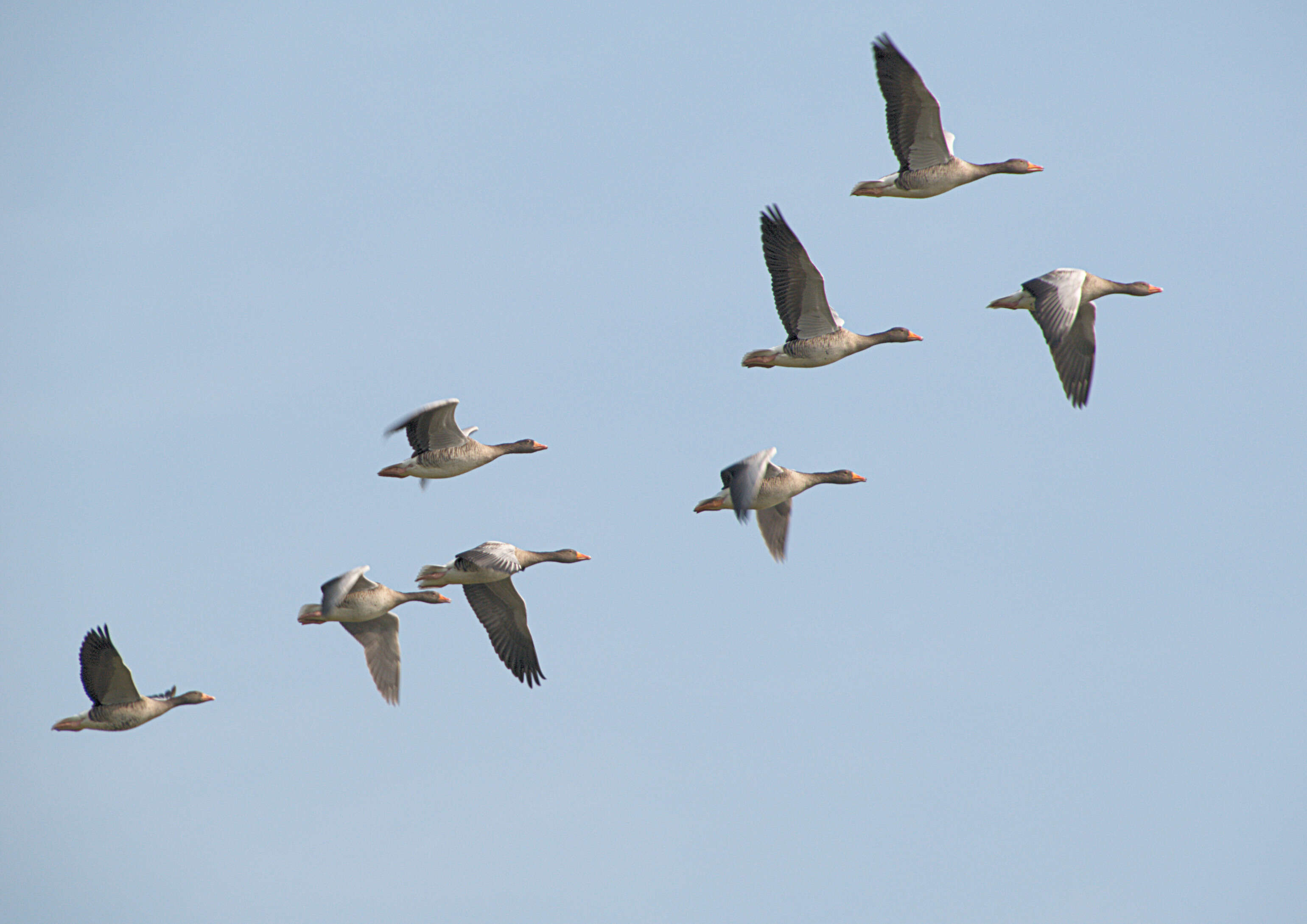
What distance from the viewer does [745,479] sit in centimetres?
2302

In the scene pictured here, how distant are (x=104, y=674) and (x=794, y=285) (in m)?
11.5

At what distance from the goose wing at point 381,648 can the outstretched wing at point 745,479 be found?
6.99m

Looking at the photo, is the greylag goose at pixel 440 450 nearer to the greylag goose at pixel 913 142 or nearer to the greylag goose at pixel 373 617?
the greylag goose at pixel 373 617

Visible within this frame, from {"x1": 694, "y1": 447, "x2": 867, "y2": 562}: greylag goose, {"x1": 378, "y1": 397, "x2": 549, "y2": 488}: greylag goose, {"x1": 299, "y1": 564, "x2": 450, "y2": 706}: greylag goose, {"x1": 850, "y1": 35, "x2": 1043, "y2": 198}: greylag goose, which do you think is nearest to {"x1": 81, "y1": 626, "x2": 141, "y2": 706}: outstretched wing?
{"x1": 299, "y1": 564, "x2": 450, "y2": 706}: greylag goose

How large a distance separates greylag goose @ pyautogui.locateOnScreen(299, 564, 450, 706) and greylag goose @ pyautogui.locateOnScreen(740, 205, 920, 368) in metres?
6.35

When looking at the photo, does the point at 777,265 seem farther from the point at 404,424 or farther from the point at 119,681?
the point at 119,681

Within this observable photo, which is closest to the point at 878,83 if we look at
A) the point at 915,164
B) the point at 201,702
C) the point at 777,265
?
the point at 915,164

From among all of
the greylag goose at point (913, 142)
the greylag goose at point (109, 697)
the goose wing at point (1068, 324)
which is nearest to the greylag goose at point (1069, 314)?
the goose wing at point (1068, 324)

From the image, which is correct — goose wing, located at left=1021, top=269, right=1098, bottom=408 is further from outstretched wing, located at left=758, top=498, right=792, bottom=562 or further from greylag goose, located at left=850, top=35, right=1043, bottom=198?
outstretched wing, located at left=758, top=498, right=792, bottom=562

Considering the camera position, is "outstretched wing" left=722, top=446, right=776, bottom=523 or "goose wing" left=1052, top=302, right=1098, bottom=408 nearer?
"outstretched wing" left=722, top=446, right=776, bottom=523

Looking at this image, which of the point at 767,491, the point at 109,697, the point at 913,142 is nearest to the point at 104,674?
the point at 109,697

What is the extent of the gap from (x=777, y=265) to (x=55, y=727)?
1259 centimetres

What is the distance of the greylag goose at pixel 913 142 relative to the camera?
25141 mm

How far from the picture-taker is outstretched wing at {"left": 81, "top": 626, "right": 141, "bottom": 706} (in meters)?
25.5
